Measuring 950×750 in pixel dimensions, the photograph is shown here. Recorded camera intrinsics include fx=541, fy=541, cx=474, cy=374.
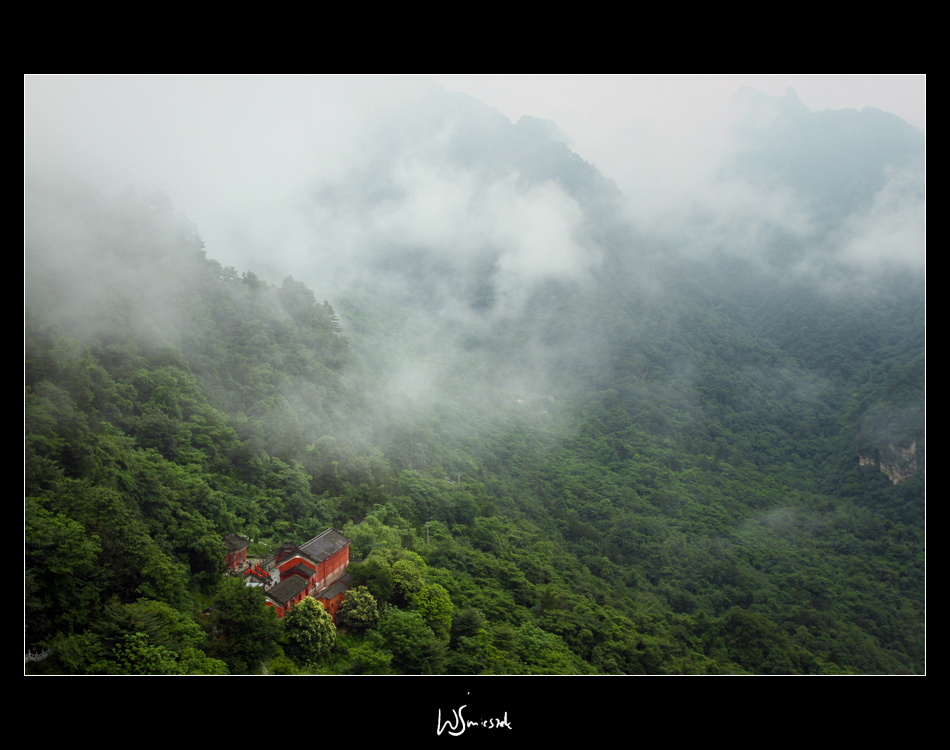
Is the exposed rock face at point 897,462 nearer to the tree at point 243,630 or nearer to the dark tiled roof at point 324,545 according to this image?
the dark tiled roof at point 324,545

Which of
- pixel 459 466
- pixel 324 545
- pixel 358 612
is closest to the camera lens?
pixel 358 612

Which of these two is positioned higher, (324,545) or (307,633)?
(324,545)

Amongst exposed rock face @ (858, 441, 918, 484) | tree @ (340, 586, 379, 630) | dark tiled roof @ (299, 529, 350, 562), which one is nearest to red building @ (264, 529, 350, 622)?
dark tiled roof @ (299, 529, 350, 562)

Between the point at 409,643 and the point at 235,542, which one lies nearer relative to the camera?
the point at 409,643

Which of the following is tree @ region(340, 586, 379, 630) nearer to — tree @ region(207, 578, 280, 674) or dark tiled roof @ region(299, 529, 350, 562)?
dark tiled roof @ region(299, 529, 350, 562)

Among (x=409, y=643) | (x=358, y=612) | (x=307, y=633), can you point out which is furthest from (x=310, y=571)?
(x=409, y=643)

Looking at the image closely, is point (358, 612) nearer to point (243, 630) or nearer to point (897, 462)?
point (243, 630)

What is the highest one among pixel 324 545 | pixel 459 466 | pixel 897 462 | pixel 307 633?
pixel 897 462

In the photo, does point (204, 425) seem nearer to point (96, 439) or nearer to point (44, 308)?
point (96, 439)
